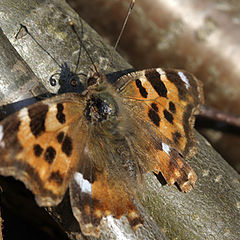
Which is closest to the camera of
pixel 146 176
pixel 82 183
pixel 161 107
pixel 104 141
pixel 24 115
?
pixel 24 115

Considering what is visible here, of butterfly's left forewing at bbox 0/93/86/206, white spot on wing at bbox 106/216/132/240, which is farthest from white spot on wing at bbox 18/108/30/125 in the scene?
white spot on wing at bbox 106/216/132/240

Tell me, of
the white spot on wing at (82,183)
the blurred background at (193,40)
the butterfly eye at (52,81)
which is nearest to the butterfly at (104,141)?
the white spot on wing at (82,183)

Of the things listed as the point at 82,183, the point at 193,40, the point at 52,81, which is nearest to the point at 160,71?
the point at 52,81

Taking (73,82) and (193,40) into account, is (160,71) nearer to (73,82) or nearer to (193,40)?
(73,82)

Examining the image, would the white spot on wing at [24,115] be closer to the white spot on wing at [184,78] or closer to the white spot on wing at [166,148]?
the white spot on wing at [166,148]

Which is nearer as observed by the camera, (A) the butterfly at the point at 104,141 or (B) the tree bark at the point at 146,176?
(A) the butterfly at the point at 104,141

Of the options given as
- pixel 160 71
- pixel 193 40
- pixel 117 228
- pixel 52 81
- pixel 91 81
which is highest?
pixel 193 40
